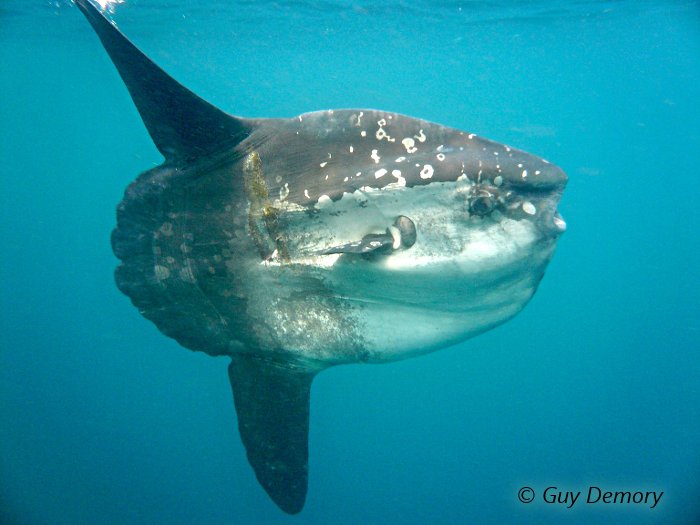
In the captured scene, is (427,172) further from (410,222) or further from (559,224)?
(559,224)

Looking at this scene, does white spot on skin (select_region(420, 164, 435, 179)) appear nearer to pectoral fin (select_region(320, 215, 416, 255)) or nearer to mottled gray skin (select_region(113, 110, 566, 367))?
mottled gray skin (select_region(113, 110, 566, 367))

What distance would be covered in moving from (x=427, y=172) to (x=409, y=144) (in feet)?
0.79

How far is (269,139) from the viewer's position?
268 centimetres

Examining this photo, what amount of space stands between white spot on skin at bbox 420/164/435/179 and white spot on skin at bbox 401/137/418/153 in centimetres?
16

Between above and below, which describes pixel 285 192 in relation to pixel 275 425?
above

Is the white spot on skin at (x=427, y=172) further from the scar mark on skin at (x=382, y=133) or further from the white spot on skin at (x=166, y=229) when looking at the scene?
the white spot on skin at (x=166, y=229)

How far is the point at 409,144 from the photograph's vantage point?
7.91 ft

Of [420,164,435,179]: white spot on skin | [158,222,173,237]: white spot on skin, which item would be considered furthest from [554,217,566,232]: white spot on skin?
[158,222,173,237]: white spot on skin

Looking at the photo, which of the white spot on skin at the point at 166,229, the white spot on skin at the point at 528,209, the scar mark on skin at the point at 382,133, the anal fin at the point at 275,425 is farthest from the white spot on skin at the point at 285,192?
the white spot on skin at the point at 528,209

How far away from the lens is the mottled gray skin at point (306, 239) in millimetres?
2285

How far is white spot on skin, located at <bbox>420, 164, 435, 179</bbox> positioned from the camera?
226 cm

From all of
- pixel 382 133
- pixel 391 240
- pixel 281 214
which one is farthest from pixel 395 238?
pixel 281 214

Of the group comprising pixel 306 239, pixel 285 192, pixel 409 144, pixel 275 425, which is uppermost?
pixel 409 144

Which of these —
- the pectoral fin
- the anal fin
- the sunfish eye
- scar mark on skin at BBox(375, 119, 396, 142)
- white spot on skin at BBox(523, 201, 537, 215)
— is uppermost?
scar mark on skin at BBox(375, 119, 396, 142)
